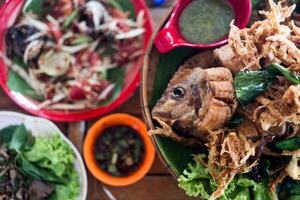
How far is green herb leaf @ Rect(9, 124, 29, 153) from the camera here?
1.54 m

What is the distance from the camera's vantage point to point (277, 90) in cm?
118

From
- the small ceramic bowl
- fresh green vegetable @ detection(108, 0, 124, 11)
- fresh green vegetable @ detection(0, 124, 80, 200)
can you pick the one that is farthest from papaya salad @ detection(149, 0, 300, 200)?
fresh green vegetable @ detection(108, 0, 124, 11)

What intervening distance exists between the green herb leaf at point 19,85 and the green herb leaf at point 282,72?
0.77m

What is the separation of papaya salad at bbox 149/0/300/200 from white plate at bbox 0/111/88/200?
1.09 feet

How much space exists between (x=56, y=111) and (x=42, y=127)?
77 millimetres

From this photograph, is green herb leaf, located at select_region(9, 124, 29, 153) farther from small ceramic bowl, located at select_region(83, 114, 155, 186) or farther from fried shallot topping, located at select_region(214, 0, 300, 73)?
fried shallot topping, located at select_region(214, 0, 300, 73)

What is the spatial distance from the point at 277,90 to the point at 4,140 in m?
0.84

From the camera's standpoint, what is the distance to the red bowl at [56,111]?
1.59 metres

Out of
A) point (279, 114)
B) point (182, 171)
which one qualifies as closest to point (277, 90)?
point (279, 114)

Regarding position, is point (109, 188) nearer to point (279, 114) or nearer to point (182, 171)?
point (182, 171)

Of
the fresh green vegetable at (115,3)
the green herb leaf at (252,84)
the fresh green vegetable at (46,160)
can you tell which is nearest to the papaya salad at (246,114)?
the green herb leaf at (252,84)

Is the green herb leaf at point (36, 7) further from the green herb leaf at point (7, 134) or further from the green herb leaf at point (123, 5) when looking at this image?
the green herb leaf at point (7, 134)

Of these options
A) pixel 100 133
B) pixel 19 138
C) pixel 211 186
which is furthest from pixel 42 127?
pixel 211 186

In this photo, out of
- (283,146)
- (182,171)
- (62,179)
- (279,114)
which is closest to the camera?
(279,114)
